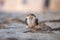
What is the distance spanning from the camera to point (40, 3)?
1.38 m

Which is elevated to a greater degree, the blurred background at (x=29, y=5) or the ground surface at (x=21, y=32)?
the blurred background at (x=29, y=5)

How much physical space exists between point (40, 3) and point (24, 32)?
333 mm

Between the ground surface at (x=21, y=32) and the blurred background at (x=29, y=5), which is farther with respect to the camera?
the blurred background at (x=29, y=5)

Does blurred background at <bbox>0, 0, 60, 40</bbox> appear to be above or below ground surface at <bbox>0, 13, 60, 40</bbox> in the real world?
above

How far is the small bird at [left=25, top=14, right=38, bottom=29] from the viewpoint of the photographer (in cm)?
129

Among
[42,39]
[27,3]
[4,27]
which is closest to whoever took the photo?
[42,39]

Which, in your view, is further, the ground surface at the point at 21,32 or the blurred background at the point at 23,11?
the blurred background at the point at 23,11

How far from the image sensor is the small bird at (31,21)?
1.29 metres

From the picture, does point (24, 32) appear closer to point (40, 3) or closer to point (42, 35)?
point (42, 35)

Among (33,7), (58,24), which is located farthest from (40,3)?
(58,24)

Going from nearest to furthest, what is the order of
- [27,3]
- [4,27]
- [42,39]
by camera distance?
[42,39], [4,27], [27,3]

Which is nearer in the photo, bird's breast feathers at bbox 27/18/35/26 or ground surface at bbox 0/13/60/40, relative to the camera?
ground surface at bbox 0/13/60/40

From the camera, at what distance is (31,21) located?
1301 millimetres

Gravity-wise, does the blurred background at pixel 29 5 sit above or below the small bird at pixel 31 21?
above
